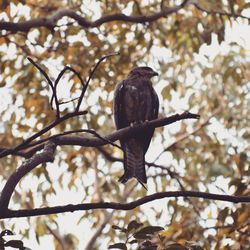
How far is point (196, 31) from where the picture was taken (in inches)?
280

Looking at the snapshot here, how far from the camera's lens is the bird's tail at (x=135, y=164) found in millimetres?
5292

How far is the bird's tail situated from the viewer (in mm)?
5292

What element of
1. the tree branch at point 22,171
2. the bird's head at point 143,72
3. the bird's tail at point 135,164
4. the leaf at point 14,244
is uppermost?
the bird's head at point 143,72

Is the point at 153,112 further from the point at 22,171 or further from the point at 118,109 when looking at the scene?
the point at 22,171

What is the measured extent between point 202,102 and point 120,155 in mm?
1555

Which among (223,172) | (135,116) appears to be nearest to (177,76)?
(223,172)

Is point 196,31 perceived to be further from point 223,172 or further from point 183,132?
point 183,132

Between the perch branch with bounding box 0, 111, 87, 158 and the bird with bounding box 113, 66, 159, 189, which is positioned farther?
the bird with bounding box 113, 66, 159, 189

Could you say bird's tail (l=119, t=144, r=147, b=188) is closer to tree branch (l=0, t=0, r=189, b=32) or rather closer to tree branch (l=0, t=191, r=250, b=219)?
tree branch (l=0, t=0, r=189, b=32)

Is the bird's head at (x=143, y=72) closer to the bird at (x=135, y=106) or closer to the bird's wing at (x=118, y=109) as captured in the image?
the bird at (x=135, y=106)

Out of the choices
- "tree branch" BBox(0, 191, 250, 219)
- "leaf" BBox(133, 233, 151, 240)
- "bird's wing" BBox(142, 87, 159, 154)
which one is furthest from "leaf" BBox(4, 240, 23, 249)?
"bird's wing" BBox(142, 87, 159, 154)

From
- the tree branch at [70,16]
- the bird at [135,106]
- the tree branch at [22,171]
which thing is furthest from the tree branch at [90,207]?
the bird at [135,106]

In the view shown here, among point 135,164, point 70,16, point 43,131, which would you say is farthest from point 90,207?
point 70,16

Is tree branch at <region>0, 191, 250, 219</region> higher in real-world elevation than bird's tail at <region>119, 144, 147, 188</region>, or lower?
lower
